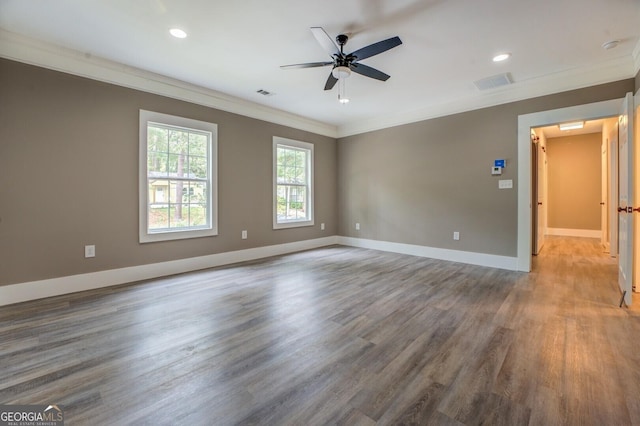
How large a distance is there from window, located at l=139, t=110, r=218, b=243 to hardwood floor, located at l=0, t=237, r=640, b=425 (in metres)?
0.96

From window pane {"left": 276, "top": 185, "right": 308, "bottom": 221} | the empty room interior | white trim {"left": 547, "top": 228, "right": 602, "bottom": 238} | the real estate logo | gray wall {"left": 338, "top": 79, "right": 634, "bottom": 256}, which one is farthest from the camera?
white trim {"left": 547, "top": 228, "right": 602, "bottom": 238}

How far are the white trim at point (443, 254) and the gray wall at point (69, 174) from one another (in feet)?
10.9

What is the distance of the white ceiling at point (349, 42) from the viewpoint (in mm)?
2404

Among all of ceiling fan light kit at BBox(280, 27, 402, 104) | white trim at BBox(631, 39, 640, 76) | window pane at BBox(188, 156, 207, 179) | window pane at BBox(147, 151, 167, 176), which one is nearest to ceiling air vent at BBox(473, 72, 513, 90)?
white trim at BBox(631, 39, 640, 76)

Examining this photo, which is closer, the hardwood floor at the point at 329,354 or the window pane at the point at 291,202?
the hardwood floor at the point at 329,354

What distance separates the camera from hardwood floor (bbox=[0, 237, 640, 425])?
1.41 meters

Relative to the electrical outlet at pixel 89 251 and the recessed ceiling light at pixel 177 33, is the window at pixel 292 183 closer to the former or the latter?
the recessed ceiling light at pixel 177 33

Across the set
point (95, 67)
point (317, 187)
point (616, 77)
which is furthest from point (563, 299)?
point (95, 67)

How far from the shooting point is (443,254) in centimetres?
488

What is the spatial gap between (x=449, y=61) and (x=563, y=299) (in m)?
3.00

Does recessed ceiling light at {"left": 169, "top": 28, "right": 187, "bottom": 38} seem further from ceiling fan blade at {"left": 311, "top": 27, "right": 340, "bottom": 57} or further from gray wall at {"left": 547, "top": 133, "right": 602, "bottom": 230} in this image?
gray wall at {"left": 547, "top": 133, "right": 602, "bottom": 230}

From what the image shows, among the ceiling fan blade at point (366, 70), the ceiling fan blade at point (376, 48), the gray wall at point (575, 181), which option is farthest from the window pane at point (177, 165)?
the gray wall at point (575, 181)

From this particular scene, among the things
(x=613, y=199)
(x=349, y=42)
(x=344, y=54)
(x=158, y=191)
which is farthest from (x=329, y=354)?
(x=613, y=199)

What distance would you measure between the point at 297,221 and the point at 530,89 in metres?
4.39
